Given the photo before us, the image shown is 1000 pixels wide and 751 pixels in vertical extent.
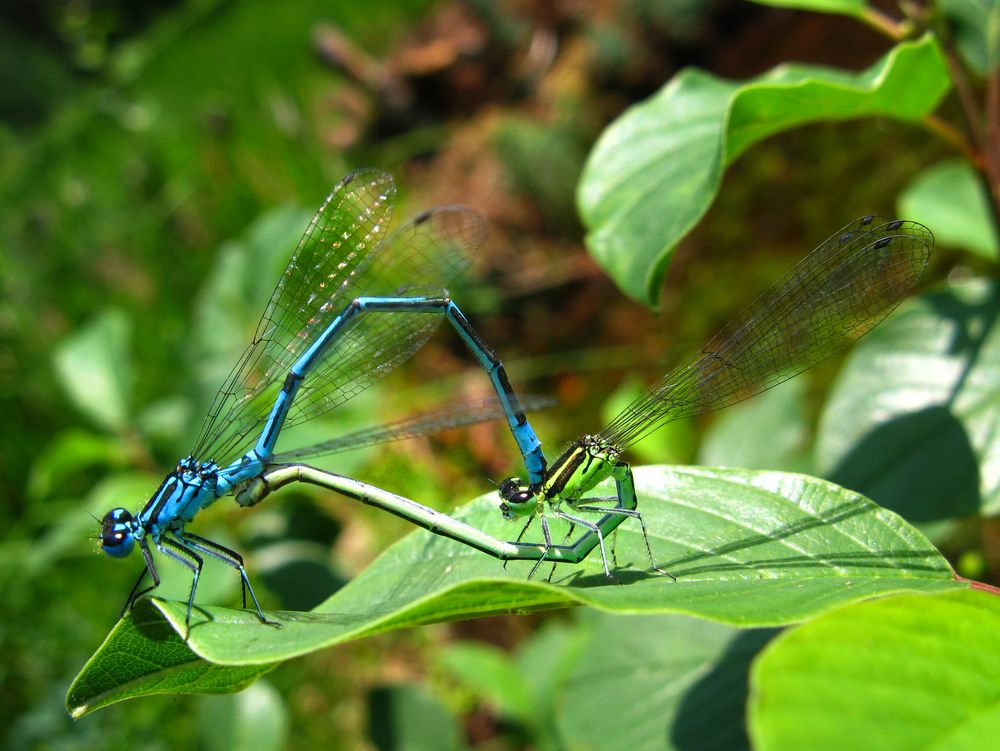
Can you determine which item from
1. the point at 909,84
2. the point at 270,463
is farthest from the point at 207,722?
the point at 909,84

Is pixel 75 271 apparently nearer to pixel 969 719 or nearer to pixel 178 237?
pixel 178 237

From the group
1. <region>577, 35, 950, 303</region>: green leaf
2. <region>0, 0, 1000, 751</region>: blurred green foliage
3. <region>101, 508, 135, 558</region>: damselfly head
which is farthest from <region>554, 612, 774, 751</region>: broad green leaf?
<region>101, 508, 135, 558</region>: damselfly head

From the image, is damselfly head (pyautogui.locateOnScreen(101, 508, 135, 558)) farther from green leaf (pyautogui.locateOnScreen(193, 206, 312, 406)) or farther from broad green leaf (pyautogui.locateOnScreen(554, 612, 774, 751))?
green leaf (pyautogui.locateOnScreen(193, 206, 312, 406))

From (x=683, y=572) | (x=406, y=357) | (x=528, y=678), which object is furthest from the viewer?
(x=528, y=678)

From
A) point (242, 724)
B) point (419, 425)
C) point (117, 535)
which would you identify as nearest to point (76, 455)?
point (242, 724)

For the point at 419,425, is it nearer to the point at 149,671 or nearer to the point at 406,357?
the point at 406,357

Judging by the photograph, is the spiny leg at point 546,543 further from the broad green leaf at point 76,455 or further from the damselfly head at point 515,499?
the broad green leaf at point 76,455

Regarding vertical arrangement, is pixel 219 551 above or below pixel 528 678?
above
